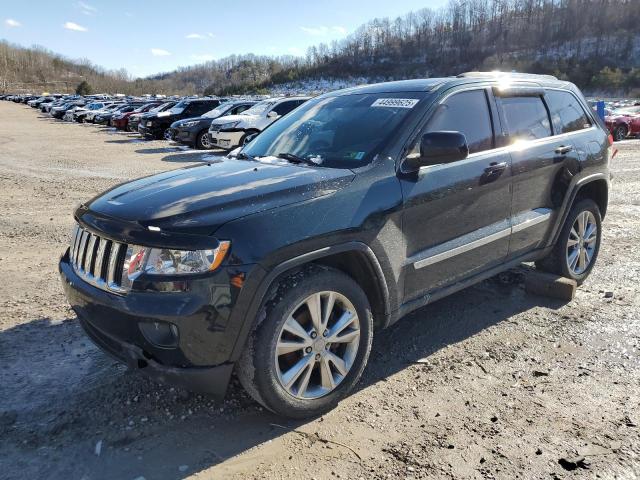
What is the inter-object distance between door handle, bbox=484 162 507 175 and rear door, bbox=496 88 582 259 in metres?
0.15

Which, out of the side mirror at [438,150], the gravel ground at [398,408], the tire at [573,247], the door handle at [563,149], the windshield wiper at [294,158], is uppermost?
the side mirror at [438,150]

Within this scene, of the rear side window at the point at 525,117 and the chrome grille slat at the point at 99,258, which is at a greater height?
the rear side window at the point at 525,117

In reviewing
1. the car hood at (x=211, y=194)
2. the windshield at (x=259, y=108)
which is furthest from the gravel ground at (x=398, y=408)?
the windshield at (x=259, y=108)

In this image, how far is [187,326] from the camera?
245 cm

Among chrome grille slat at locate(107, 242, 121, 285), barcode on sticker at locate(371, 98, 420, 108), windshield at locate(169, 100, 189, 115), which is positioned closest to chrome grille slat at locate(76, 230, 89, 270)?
chrome grille slat at locate(107, 242, 121, 285)

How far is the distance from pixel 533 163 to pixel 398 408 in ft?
7.50

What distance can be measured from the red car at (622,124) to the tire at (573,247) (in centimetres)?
1856

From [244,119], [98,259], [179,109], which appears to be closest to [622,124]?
[244,119]

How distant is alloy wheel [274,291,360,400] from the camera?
2.77 m

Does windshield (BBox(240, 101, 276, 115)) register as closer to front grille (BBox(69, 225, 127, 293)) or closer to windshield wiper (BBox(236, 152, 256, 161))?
windshield wiper (BBox(236, 152, 256, 161))

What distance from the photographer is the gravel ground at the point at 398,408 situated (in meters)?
2.55

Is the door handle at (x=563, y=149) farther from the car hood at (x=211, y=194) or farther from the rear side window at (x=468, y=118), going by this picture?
the car hood at (x=211, y=194)

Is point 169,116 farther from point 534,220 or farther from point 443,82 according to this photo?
point 534,220

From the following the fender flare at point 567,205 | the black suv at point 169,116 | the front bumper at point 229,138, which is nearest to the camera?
the fender flare at point 567,205
